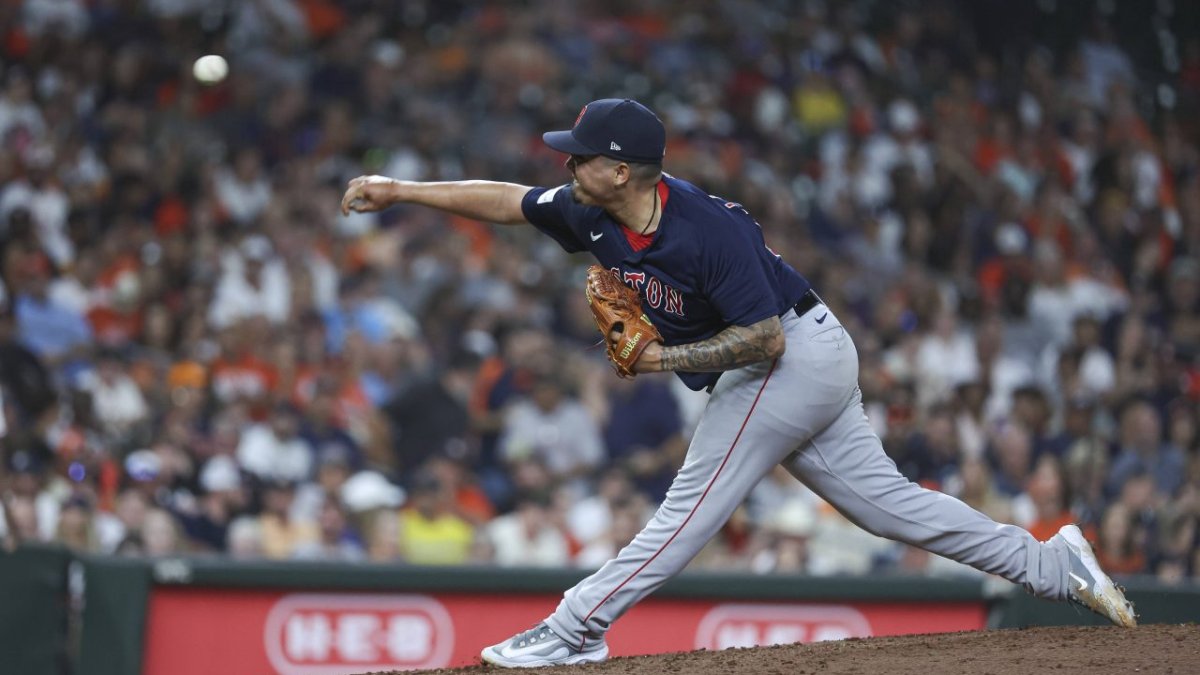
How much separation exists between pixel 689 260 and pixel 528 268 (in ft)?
19.8

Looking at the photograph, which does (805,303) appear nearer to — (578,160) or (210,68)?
(578,160)

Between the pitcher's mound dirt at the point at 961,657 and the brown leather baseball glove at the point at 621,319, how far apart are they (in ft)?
2.89

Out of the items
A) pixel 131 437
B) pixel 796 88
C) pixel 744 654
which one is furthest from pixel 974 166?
pixel 744 654

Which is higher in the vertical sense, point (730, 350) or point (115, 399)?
point (115, 399)

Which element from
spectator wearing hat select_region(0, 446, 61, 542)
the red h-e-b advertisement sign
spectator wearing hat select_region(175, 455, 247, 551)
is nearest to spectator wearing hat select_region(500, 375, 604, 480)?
spectator wearing hat select_region(175, 455, 247, 551)

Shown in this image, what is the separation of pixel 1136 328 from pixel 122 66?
6911 mm

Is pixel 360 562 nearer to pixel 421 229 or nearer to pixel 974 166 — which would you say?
pixel 421 229

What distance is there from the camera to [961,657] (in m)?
4.47

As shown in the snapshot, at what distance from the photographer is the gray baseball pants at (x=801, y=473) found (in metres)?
4.35

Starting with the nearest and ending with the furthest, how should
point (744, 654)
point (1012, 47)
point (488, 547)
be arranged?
1. point (744, 654)
2. point (488, 547)
3. point (1012, 47)

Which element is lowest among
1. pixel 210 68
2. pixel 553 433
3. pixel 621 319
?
pixel 621 319

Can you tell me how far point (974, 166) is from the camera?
39.8ft

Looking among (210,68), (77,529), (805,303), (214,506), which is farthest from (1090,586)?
(210,68)

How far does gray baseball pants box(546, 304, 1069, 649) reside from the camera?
4352 mm
